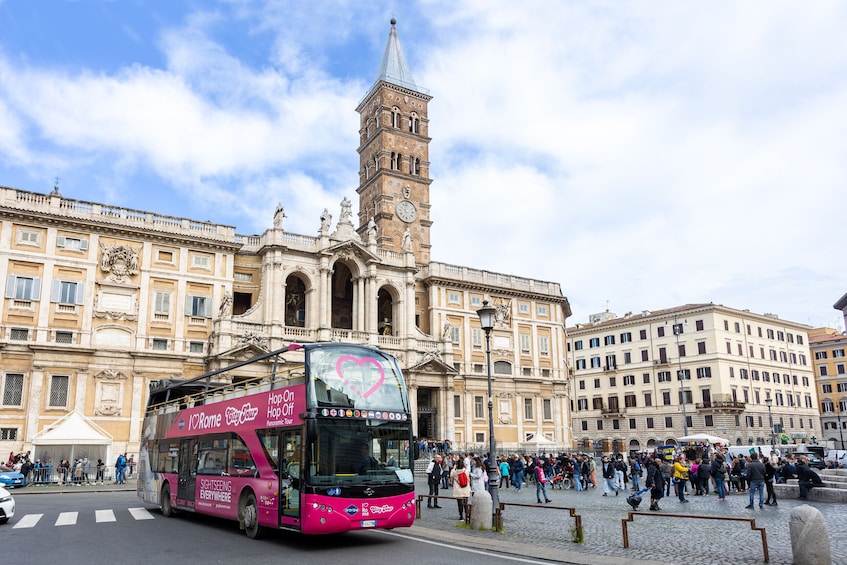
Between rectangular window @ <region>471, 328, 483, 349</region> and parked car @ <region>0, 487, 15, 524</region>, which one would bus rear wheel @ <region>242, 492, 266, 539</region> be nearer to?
parked car @ <region>0, 487, 15, 524</region>

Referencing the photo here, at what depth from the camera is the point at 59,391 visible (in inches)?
1444

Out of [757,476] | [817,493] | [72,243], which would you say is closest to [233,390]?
[757,476]

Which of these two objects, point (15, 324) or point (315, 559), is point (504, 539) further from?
point (15, 324)

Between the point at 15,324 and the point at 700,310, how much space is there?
59.5 meters

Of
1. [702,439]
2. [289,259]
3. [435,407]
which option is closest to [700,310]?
[702,439]

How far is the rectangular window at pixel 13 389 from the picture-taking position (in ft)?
116

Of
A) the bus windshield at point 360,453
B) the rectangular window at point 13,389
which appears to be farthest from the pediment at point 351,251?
the bus windshield at point 360,453

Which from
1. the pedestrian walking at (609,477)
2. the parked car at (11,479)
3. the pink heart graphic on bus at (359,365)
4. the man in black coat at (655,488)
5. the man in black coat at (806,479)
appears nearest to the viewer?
the pink heart graphic on bus at (359,365)

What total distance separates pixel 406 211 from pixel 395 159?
5009 millimetres

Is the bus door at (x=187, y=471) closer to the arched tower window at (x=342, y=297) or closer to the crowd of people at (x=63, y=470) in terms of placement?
the crowd of people at (x=63, y=470)

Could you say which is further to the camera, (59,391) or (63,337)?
(63,337)

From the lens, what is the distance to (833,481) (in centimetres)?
2169

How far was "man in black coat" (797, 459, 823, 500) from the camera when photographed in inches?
788

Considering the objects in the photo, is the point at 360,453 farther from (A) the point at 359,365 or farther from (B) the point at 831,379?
(B) the point at 831,379
